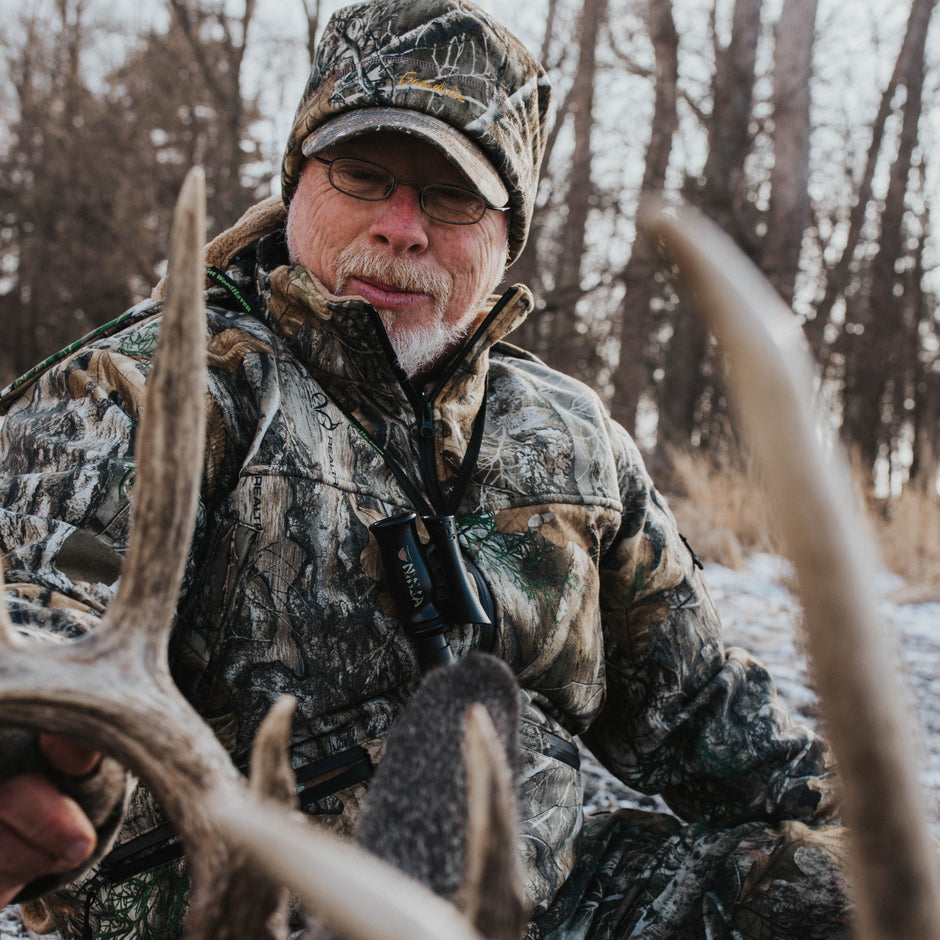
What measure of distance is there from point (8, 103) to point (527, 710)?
16435 millimetres

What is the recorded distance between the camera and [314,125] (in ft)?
7.19

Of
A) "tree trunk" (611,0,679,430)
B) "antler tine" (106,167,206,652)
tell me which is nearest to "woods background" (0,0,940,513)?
"tree trunk" (611,0,679,430)

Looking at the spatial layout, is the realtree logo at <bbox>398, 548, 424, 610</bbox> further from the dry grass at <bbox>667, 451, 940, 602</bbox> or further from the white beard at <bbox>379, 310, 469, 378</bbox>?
the dry grass at <bbox>667, 451, 940, 602</bbox>

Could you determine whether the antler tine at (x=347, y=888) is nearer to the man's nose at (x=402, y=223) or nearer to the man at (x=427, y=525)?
the man at (x=427, y=525)

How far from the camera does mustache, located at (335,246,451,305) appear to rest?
2.08 meters

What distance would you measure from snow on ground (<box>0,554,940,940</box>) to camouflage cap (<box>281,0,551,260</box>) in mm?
1200

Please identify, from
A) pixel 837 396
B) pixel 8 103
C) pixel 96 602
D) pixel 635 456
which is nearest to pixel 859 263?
pixel 837 396

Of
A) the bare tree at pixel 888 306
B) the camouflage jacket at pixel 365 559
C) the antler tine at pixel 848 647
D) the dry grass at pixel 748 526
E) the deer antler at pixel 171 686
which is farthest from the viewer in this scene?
the bare tree at pixel 888 306


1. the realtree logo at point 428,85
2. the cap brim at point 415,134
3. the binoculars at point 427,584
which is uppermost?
the realtree logo at point 428,85

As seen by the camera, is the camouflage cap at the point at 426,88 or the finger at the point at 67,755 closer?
the finger at the point at 67,755

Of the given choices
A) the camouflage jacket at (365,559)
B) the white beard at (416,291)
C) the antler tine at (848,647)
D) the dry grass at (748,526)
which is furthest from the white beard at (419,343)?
the dry grass at (748,526)

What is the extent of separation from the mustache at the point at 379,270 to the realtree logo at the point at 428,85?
0.39 m

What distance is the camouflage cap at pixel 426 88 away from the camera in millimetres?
2094

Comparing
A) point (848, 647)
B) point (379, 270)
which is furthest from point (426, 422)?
point (848, 647)
